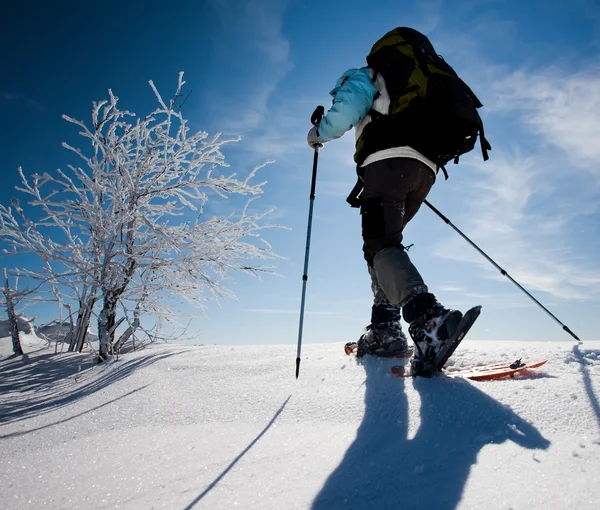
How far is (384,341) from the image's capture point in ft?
8.48

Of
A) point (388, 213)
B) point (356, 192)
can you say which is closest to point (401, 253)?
point (388, 213)

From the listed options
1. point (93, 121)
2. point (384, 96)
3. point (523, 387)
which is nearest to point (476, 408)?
point (523, 387)

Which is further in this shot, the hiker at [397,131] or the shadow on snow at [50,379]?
the shadow on snow at [50,379]

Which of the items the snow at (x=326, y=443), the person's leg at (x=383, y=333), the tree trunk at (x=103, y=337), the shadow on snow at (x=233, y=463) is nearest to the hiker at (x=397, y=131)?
the person's leg at (x=383, y=333)

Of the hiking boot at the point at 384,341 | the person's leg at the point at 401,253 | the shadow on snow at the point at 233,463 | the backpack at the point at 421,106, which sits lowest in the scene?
the shadow on snow at the point at 233,463

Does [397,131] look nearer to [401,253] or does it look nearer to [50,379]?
[401,253]

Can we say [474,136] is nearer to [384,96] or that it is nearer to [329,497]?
[384,96]

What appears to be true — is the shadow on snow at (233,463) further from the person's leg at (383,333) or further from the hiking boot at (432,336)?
the person's leg at (383,333)

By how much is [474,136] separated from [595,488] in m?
2.08

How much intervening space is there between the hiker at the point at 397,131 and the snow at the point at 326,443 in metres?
0.61

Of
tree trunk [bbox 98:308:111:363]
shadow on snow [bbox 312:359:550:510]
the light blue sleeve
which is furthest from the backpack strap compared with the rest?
tree trunk [bbox 98:308:111:363]

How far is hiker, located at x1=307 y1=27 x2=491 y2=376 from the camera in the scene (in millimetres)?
2141

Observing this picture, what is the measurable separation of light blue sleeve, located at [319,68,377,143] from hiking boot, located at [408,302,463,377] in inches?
53.4

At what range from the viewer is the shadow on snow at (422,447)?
916 millimetres
